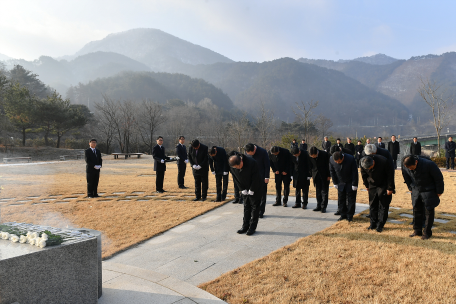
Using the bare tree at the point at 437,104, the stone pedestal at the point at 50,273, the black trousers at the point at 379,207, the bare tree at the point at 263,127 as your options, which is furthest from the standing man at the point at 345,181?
the bare tree at the point at 263,127

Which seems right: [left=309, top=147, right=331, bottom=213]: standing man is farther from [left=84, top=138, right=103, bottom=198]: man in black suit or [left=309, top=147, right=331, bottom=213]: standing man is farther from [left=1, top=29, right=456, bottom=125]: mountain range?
[left=1, top=29, right=456, bottom=125]: mountain range

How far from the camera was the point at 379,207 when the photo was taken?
5.66m

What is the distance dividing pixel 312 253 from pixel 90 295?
3110 millimetres

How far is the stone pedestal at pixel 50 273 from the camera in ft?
8.38

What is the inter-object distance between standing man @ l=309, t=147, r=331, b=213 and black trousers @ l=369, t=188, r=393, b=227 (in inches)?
59.0

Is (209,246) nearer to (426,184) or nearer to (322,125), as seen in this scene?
(426,184)

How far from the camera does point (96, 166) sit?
9.75 metres

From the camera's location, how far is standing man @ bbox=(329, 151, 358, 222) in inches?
243

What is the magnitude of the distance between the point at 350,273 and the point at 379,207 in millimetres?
2278

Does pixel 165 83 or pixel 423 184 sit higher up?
pixel 165 83

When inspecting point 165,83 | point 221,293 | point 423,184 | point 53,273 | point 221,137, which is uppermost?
point 165,83

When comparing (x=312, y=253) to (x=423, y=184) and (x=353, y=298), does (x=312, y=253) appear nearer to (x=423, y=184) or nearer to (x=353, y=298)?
(x=353, y=298)

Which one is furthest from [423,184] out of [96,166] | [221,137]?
[221,137]

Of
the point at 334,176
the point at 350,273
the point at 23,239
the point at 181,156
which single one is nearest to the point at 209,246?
the point at 350,273
